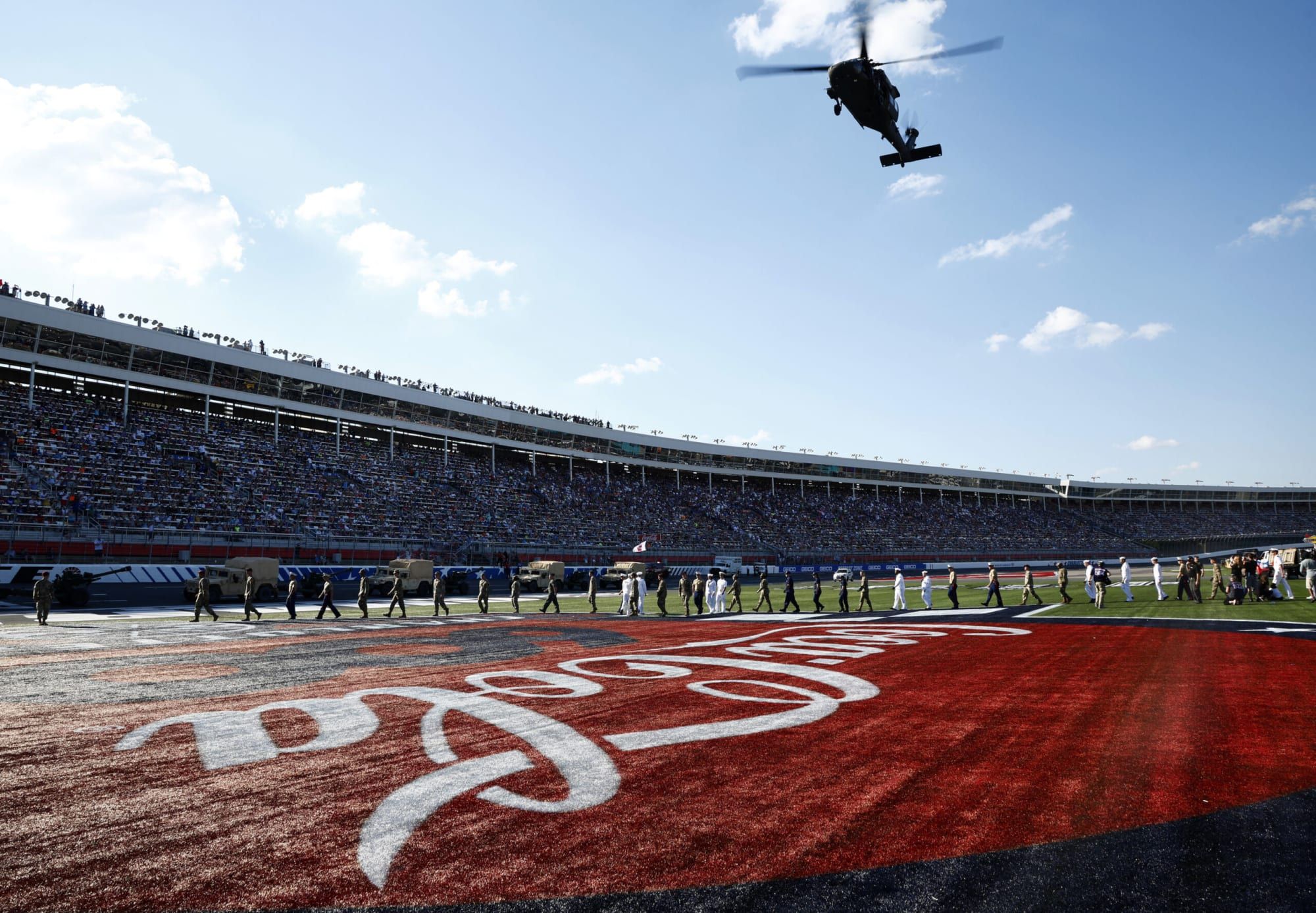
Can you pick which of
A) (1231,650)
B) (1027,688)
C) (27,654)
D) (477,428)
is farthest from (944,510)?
(27,654)

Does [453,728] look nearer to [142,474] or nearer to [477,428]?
[142,474]

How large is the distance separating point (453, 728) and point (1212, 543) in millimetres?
103630

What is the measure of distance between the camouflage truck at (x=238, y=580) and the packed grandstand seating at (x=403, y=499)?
4.78m

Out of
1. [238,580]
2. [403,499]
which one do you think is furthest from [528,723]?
[403,499]

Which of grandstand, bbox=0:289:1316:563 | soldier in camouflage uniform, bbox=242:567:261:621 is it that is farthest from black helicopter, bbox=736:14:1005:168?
grandstand, bbox=0:289:1316:563

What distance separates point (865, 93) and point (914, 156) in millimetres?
3435

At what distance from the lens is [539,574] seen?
4022cm

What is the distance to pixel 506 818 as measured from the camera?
17.0 ft

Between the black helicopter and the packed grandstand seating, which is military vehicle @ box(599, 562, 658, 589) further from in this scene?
the black helicopter

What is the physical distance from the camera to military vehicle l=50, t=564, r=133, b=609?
1001 inches

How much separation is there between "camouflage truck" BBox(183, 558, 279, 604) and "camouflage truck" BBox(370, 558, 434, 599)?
480 cm

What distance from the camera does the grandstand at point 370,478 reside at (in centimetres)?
3512

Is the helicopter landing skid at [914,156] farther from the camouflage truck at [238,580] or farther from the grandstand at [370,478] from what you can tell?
the grandstand at [370,478]

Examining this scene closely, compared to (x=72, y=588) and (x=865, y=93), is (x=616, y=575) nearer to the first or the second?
(x=72, y=588)
